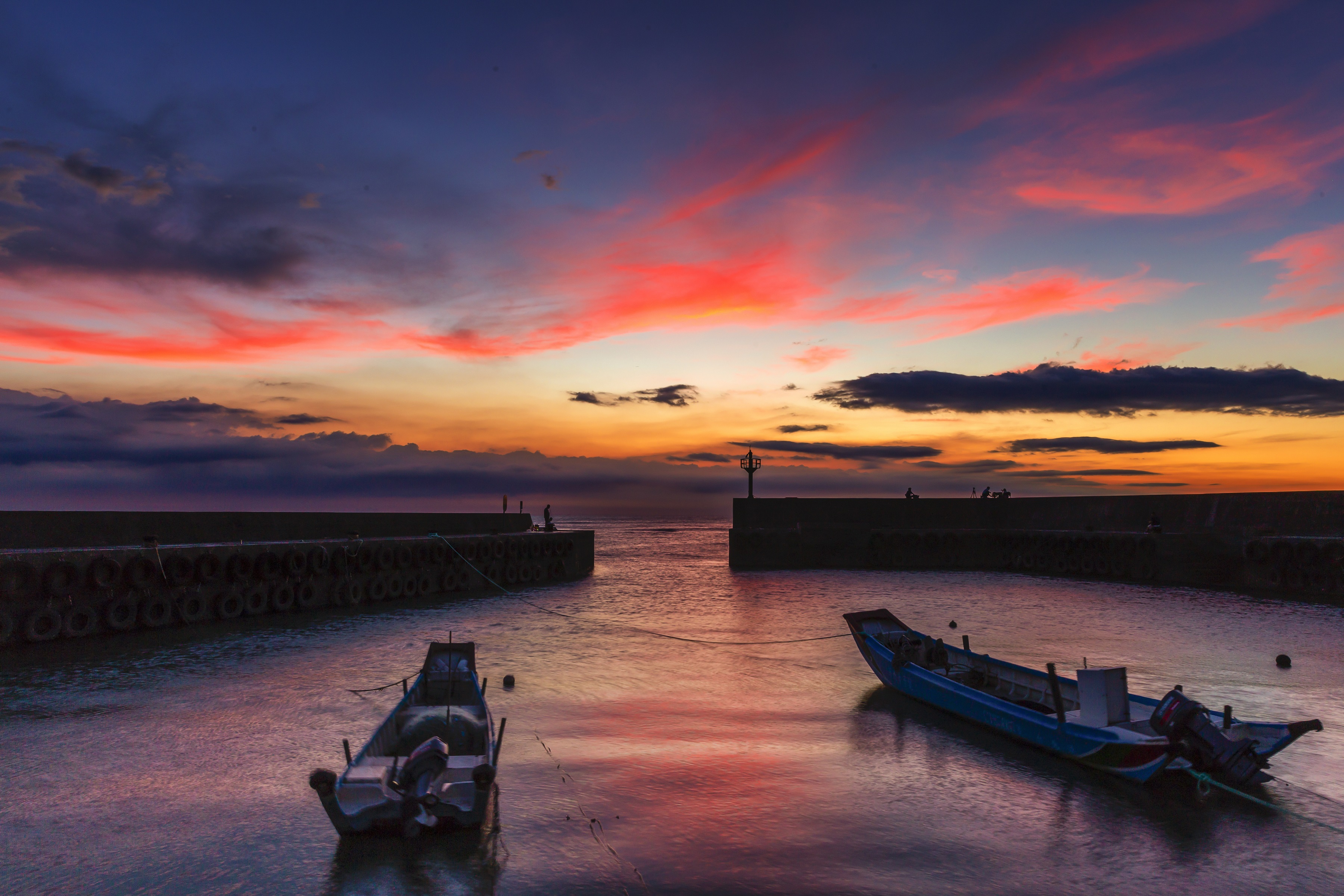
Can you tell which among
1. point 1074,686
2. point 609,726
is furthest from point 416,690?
point 1074,686

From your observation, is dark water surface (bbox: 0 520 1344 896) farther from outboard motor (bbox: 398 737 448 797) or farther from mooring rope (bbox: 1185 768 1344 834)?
outboard motor (bbox: 398 737 448 797)

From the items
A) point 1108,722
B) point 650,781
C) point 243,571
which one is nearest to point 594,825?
point 650,781

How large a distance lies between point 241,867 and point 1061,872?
9883mm

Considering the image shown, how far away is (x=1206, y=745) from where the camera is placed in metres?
10.9

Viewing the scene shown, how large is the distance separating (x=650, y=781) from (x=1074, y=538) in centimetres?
4317

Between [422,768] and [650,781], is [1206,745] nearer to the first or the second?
[650,781]

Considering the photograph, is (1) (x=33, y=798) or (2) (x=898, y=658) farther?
(2) (x=898, y=658)

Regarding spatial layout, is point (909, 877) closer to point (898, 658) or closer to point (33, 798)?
point (898, 658)

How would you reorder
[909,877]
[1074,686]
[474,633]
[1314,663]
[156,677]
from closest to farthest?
[909,877], [1074,686], [156,677], [1314,663], [474,633]

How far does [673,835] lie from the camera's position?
9.67 meters

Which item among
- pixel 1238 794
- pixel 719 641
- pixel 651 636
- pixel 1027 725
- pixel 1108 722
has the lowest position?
pixel 651 636

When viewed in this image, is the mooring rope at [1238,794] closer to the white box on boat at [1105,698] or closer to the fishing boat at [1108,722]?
the fishing boat at [1108,722]

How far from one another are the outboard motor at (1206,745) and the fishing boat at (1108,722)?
0.04 feet

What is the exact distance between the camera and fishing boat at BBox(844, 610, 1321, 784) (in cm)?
1092
